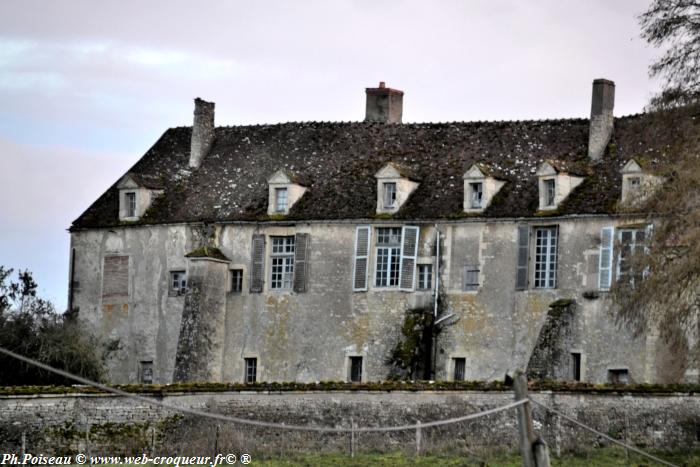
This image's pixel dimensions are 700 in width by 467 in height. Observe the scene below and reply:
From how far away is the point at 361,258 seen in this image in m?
56.1

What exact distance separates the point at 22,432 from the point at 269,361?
13.5 m

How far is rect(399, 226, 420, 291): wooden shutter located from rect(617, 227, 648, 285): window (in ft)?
20.4

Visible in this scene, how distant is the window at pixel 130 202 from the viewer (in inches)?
2371

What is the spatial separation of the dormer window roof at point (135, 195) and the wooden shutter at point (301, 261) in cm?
557

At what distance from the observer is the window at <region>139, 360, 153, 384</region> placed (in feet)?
192

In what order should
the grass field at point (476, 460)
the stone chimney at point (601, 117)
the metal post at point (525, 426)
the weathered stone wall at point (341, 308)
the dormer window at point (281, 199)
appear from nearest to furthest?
the metal post at point (525, 426)
the grass field at point (476, 460)
the weathered stone wall at point (341, 308)
the stone chimney at point (601, 117)
the dormer window at point (281, 199)

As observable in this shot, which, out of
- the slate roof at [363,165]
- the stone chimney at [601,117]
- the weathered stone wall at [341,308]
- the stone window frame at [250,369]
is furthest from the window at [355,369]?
the stone chimney at [601,117]

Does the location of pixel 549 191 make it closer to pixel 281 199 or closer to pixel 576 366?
pixel 576 366

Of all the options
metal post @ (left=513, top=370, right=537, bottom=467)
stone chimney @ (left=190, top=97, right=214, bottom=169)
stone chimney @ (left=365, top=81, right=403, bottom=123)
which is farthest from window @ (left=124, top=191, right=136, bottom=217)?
metal post @ (left=513, top=370, right=537, bottom=467)

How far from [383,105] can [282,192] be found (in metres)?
4.75

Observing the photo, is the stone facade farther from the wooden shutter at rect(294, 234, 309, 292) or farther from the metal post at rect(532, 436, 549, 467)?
the metal post at rect(532, 436, 549, 467)

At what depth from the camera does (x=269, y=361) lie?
56.8 meters

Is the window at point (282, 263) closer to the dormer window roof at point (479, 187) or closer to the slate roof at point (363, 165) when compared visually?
the slate roof at point (363, 165)

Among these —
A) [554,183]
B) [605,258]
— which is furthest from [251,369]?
[605,258]
